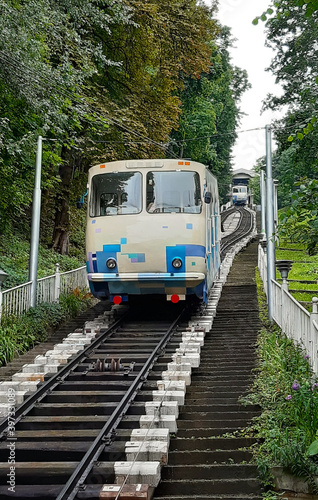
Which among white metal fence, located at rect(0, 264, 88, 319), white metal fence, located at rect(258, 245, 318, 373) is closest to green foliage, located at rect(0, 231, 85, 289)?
white metal fence, located at rect(0, 264, 88, 319)

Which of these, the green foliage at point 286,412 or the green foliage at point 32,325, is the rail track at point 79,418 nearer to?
the green foliage at point 32,325

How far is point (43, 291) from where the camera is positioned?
1448cm

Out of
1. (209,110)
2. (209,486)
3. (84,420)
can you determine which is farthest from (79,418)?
(209,110)

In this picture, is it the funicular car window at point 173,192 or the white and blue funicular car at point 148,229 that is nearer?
the white and blue funicular car at point 148,229

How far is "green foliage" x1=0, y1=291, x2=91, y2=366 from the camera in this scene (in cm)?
1094

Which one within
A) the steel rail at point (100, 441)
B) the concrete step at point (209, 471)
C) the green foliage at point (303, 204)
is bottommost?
the concrete step at point (209, 471)

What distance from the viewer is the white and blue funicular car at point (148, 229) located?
1244cm

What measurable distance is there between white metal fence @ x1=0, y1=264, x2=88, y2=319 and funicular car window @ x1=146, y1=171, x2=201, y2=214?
340 centimetres

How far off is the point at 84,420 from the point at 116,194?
6.75m

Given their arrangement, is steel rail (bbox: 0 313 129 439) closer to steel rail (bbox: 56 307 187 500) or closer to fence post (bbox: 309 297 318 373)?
steel rail (bbox: 56 307 187 500)

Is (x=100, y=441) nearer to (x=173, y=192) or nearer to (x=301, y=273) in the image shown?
(x=173, y=192)

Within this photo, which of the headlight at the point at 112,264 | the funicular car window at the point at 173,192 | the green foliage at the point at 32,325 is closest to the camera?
the green foliage at the point at 32,325

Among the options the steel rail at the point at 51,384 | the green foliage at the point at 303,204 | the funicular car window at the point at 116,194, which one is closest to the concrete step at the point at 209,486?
the steel rail at the point at 51,384

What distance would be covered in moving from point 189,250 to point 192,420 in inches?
211
